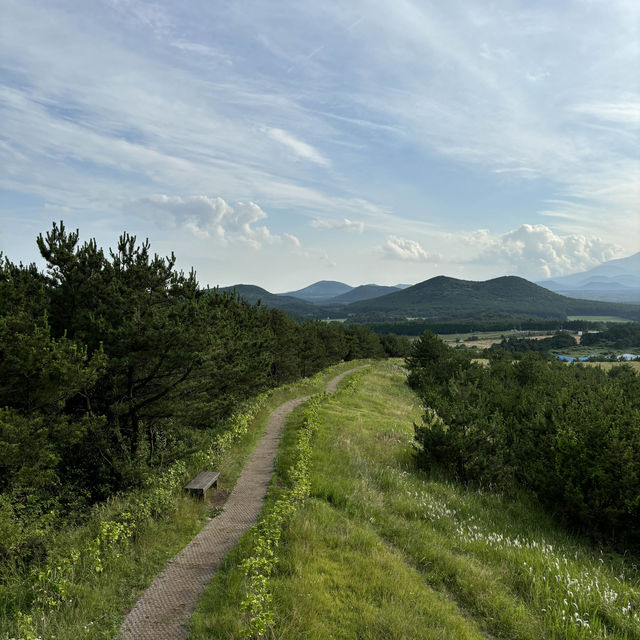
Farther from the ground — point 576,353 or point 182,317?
point 182,317

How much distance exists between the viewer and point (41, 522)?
30.7ft

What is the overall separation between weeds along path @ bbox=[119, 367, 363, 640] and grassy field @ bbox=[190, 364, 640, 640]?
1.14 ft

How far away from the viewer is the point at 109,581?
636 centimetres

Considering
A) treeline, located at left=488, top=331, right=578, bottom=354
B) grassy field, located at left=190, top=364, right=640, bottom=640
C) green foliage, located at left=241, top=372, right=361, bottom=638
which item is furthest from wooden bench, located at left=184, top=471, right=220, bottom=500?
treeline, located at left=488, top=331, right=578, bottom=354

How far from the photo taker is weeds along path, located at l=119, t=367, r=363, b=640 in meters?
5.41

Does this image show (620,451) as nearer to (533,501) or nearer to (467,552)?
(533,501)

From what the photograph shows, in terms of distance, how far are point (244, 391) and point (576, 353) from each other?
590 feet

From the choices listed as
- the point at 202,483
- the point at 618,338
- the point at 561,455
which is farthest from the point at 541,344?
the point at 202,483

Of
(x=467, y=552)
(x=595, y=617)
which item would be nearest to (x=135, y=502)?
(x=467, y=552)

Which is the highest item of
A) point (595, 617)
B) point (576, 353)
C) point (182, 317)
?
point (182, 317)

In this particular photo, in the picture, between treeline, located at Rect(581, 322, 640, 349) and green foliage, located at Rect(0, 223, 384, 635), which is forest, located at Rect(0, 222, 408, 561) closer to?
green foliage, located at Rect(0, 223, 384, 635)

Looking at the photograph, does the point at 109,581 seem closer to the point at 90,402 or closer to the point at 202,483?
the point at 202,483

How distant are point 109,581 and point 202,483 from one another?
158 inches

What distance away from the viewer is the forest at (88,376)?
375 inches
